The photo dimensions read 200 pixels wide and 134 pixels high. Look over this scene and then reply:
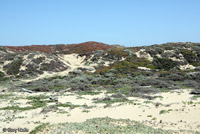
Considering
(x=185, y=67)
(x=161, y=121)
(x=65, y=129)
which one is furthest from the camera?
(x=185, y=67)

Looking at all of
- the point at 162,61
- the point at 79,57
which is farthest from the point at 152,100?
the point at 79,57

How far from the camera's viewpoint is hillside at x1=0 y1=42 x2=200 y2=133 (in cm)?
1574

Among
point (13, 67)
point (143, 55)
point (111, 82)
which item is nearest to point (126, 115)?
point (111, 82)

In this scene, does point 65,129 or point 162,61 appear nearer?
point 65,129

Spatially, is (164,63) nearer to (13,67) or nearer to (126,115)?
(13,67)

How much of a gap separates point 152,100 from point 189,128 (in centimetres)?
718

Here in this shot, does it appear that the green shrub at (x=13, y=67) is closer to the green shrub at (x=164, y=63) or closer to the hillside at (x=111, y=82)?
the hillside at (x=111, y=82)

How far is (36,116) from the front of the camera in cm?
1419

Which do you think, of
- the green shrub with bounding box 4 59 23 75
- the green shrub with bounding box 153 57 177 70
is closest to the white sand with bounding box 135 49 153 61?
the green shrub with bounding box 153 57 177 70

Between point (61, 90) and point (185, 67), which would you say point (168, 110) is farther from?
point (185, 67)

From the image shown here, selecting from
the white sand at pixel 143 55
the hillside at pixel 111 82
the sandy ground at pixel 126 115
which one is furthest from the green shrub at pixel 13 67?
the white sand at pixel 143 55

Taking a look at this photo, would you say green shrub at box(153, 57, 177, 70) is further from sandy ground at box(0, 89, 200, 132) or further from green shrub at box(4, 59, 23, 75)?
green shrub at box(4, 59, 23, 75)

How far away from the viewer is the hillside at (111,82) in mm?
15738

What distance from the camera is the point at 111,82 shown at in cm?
2870
